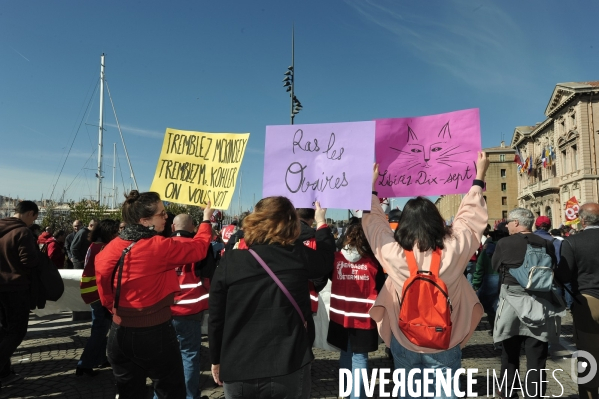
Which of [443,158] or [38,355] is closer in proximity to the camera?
[443,158]

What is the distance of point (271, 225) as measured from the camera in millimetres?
2363

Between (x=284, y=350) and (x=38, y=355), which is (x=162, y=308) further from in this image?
(x=38, y=355)

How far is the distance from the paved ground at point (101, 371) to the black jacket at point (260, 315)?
8.23 ft

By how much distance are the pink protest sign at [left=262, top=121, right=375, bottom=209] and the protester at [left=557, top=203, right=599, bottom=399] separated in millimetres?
2214

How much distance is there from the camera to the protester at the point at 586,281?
3.77 metres

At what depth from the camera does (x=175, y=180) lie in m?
4.34

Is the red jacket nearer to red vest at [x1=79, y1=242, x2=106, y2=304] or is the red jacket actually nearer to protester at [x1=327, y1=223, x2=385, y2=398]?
protester at [x1=327, y1=223, x2=385, y2=398]

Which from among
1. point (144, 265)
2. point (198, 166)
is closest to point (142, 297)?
point (144, 265)

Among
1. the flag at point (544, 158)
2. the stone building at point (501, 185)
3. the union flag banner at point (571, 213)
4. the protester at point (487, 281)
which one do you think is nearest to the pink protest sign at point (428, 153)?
the protester at point (487, 281)

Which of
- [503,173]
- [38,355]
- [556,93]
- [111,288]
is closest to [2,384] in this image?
[38,355]

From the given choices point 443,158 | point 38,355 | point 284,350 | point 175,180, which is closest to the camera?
point 284,350

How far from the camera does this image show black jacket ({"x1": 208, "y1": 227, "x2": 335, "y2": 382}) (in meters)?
2.23

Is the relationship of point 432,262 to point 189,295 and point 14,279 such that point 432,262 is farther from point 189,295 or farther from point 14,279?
point 14,279

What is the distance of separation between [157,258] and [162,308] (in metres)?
0.42
